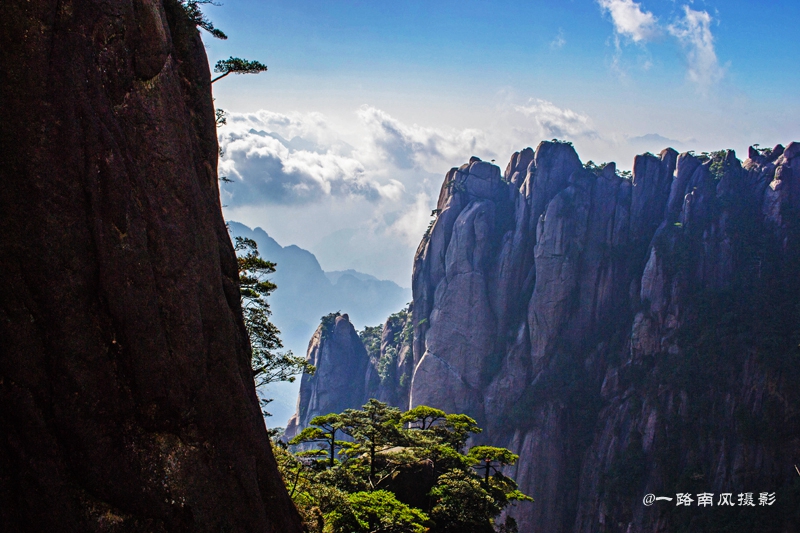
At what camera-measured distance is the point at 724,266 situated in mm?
52188

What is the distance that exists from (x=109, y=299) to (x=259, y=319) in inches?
411

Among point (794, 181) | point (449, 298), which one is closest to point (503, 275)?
point (449, 298)

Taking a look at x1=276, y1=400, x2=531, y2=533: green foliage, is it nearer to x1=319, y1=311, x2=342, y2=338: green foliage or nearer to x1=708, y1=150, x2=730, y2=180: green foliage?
x1=708, y1=150, x2=730, y2=180: green foliage

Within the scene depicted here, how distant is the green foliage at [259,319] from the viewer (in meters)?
17.4

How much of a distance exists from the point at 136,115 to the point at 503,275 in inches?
2195

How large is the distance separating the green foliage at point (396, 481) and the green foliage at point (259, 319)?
287 cm

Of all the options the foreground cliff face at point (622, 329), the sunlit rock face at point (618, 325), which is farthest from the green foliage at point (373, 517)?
the sunlit rock face at point (618, 325)

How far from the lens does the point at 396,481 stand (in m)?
20.3

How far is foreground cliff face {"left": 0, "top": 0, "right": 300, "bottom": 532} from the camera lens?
6828mm

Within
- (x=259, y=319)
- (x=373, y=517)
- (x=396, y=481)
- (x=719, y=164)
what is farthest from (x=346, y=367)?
(x=373, y=517)

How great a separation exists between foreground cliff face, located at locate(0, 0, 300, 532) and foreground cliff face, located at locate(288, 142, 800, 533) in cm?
4421

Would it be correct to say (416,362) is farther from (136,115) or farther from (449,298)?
(136,115)

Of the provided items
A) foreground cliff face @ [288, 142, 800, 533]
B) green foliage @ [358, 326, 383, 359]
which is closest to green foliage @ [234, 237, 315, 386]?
foreground cliff face @ [288, 142, 800, 533]

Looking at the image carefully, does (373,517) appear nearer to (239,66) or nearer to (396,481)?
(396,481)
